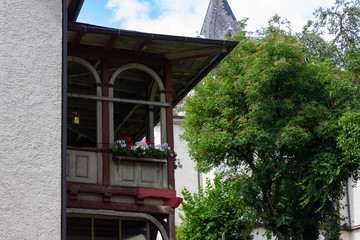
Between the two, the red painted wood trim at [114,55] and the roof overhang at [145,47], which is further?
the red painted wood trim at [114,55]

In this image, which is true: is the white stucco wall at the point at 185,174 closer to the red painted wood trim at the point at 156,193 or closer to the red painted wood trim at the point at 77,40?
the red painted wood trim at the point at 156,193

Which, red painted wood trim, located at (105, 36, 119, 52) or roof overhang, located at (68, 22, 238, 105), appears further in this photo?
red painted wood trim, located at (105, 36, 119, 52)

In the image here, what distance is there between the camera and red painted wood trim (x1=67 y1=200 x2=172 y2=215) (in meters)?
16.0

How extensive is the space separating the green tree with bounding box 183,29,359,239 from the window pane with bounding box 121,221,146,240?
819cm

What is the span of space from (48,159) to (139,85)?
27.1 feet

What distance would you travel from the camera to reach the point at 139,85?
19.9 m

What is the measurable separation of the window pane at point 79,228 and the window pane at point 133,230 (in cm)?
89

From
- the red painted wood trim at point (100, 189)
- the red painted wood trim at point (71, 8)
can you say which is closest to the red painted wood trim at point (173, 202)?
the red painted wood trim at point (100, 189)

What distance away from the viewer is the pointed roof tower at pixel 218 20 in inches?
2106

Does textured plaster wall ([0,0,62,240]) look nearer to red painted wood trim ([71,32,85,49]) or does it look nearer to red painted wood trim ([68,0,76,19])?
red painted wood trim ([68,0,76,19])

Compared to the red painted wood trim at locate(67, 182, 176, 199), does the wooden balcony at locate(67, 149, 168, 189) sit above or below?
above

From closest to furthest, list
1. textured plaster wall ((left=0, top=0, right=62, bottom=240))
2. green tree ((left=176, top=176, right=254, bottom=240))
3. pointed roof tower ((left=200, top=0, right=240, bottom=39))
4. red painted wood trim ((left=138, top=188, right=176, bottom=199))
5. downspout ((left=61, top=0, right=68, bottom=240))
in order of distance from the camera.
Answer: textured plaster wall ((left=0, top=0, right=62, bottom=240)) → downspout ((left=61, top=0, right=68, bottom=240)) → red painted wood trim ((left=138, top=188, right=176, bottom=199)) → green tree ((left=176, top=176, right=254, bottom=240)) → pointed roof tower ((left=200, top=0, right=240, bottom=39))

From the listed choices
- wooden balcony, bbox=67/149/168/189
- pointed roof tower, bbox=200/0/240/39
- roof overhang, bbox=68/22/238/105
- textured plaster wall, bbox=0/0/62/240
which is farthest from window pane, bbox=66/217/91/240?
pointed roof tower, bbox=200/0/240/39

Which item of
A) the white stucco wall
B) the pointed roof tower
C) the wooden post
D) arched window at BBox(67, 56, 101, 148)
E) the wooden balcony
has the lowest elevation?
the wooden balcony
